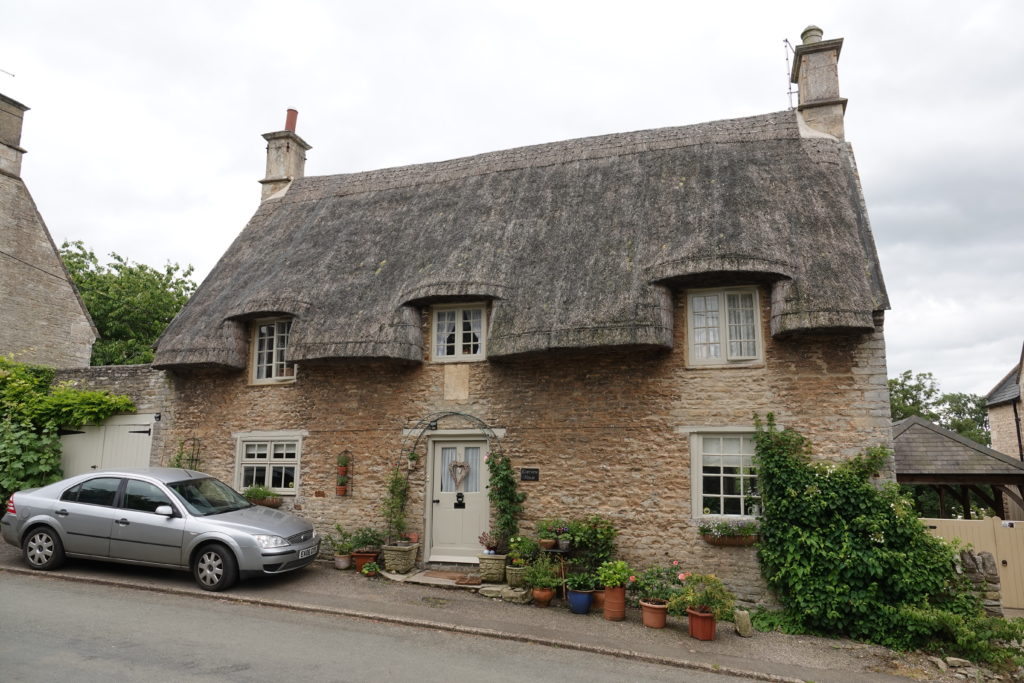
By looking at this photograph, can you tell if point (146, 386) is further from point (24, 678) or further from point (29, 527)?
point (24, 678)

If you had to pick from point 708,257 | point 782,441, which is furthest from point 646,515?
point 708,257

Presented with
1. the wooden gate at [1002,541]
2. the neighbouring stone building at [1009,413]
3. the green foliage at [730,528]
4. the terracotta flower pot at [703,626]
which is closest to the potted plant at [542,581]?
the terracotta flower pot at [703,626]

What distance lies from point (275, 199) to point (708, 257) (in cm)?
1086

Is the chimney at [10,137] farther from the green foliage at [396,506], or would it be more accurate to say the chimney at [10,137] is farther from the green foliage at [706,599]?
the green foliage at [706,599]

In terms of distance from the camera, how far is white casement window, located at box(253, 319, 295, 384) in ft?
38.3

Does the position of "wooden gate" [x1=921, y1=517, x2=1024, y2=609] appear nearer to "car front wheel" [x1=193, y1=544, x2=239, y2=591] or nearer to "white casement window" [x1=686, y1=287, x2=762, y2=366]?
"white casement window" [x1=686, y1=287, x2=762, y2=366]

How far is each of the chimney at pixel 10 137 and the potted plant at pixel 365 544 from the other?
589 inches

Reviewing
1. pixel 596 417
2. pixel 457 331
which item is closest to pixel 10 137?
pixel 457 331

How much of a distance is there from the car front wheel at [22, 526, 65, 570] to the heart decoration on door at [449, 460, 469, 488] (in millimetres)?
5772

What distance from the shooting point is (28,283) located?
654 inches

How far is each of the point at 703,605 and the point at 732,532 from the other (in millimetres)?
1330

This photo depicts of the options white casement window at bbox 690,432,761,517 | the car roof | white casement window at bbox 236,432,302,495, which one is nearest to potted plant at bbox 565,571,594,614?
white casement window at bbox 690,432,761,517

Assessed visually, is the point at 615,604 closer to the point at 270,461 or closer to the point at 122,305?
the point at 270,461

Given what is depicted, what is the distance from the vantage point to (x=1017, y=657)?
22.5 feet
